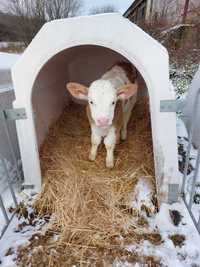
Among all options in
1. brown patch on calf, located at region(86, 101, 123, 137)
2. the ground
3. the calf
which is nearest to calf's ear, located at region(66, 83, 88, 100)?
the calf

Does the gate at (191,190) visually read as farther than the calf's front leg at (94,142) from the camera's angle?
No

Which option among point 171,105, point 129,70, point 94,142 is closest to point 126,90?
point 171,105

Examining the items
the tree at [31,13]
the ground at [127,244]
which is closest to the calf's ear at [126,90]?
the ground at [127,244]

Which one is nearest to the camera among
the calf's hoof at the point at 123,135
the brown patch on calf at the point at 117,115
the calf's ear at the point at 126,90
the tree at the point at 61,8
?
the calf's ear at the point at 126,90

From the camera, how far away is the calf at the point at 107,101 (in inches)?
73.0

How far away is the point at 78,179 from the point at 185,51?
5.49 meters

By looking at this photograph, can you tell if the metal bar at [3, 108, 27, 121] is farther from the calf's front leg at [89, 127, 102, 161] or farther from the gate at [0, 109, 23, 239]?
the calf's front leg at [89, 127, 102, 161]

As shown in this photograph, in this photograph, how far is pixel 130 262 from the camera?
4.82ft

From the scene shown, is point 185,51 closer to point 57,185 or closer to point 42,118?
point 42,118

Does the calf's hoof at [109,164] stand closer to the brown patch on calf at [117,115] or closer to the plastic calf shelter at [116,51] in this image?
the brown patch on calf at [117,115]

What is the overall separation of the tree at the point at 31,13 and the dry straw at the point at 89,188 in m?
8.10

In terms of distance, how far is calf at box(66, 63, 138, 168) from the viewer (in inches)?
73.0

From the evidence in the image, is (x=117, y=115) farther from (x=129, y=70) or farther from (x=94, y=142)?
(x=129, y=70)

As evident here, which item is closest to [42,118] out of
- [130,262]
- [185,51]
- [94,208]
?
[94,208]
